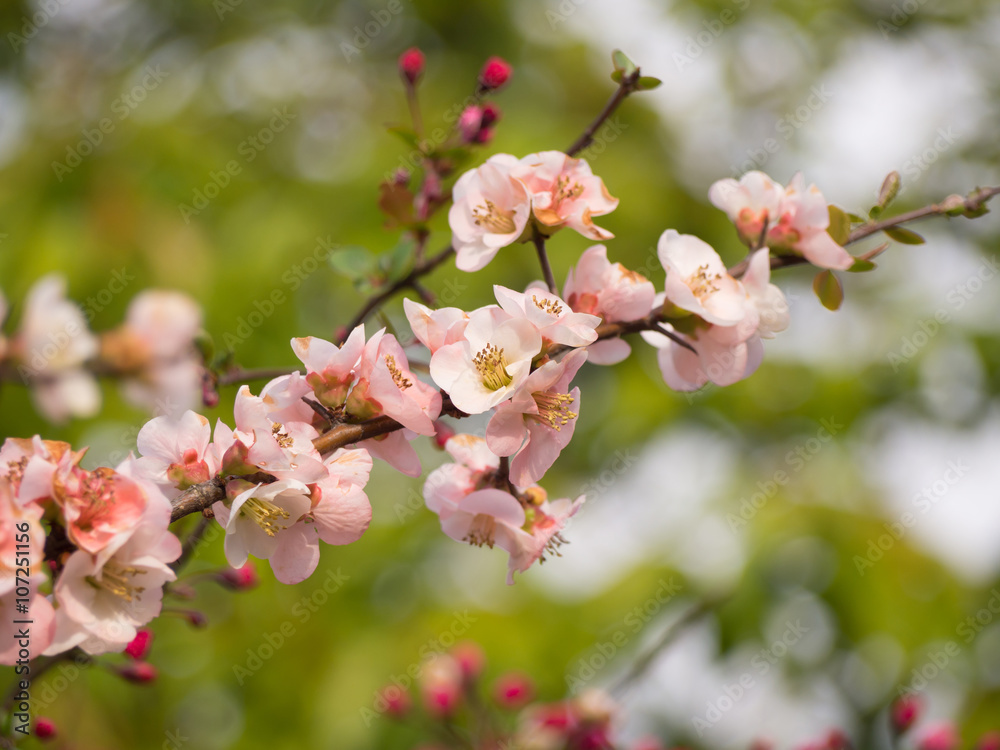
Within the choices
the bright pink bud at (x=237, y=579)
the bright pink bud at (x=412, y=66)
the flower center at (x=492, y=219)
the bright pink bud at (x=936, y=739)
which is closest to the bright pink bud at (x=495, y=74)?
the bright pink bud at (x=412, y=66)

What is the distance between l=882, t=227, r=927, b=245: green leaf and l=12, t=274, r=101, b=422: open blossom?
1.01m

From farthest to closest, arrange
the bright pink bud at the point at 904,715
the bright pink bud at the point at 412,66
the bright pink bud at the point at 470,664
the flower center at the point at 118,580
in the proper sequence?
1. the bright pink bud at the point at 470,664
2. the bright pink bud at the point at 904,715
3. the bright pink bud at the point at 412,66
4. the flower center at the point at 118,580

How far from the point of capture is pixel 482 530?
74 cm

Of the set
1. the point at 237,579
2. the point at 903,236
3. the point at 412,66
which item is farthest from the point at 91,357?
the point at 903,236

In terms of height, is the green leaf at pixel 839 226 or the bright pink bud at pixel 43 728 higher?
the green leaf at pixel 839 226

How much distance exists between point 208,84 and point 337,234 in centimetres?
116

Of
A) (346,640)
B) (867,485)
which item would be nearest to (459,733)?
(346,640)

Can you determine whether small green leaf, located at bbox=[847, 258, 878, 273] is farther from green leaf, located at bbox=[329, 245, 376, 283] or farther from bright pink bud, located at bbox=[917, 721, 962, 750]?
bright pink bud, located at bbox=[917, 721, 962, 750]

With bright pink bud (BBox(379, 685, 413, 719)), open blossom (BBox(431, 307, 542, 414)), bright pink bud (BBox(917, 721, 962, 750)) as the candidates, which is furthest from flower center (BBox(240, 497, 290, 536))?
bright pink bud (BBox(917, 721, 962, 750))

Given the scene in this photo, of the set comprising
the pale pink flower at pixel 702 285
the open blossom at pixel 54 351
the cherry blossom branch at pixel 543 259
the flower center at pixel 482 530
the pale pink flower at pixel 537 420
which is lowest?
the open blossom at pixel 54 351

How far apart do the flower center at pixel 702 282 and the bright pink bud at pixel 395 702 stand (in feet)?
4.02

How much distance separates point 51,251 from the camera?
6.84ft

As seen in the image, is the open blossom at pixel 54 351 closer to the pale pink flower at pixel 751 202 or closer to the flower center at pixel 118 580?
the flower center at pixel 118 580

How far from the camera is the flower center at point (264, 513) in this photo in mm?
→ 615
